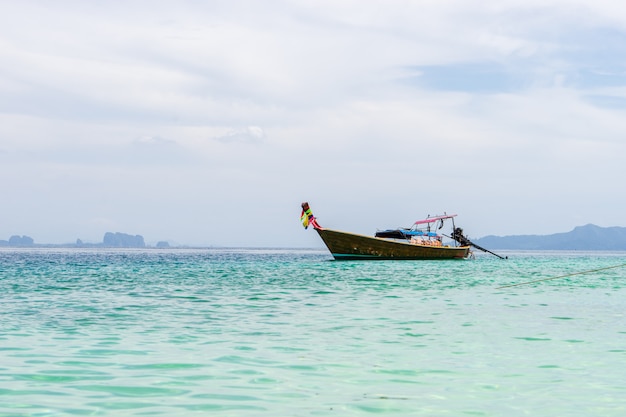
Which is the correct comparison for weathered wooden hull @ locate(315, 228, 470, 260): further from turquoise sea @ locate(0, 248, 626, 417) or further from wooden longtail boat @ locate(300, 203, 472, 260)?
turquoise sea @ locate(0, 248, 626, 417)

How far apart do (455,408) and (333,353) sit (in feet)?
13.4

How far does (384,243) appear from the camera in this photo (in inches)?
2425

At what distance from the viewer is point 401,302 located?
2319 cm

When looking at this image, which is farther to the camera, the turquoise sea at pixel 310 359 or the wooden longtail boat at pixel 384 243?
the wooden longtail boat at pixel 384 243

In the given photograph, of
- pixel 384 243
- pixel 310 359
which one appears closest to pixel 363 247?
pixel 384 243

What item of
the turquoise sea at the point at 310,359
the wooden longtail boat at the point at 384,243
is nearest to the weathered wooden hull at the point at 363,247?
the wooden longtail boat at the point at 384,243

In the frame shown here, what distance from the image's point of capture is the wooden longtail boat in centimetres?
6138

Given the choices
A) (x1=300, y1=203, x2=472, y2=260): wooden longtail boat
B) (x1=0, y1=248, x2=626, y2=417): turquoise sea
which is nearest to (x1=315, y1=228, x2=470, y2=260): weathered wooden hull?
(x1=300, y1=203, x2=472, y2=260): wooden longtail boat

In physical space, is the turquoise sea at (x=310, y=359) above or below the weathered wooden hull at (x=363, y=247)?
below

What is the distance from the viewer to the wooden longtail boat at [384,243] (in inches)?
2417

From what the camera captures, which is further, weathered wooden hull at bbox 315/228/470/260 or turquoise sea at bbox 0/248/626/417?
weathered wooden hull at bbox 315/228/470/260

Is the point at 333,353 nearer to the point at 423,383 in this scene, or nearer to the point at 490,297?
the point at 423,383

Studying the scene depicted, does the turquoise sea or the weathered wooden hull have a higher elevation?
the weathered wooden hull

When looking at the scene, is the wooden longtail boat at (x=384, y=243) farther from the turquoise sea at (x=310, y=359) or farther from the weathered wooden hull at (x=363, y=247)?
the turquoise sea at (x=310, y=359)
